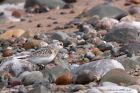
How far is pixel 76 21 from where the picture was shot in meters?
8.12

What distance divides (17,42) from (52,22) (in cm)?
172

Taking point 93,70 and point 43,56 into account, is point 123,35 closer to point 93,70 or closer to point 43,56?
point 43,56

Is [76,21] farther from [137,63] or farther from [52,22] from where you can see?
[137,63]

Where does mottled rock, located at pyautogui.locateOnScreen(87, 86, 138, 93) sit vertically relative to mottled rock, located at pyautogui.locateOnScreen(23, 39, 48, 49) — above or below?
above

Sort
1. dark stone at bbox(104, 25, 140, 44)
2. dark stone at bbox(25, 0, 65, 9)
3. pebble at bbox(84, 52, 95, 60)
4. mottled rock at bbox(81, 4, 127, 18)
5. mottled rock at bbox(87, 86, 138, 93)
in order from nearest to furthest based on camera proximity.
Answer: mottled rock at bbox(87, 86, 138, 93) < pebble at bbox(84, 52, 95, 60) < dark stone at bbox(104, 25, 140, 44) < mottled rock at bbox(81, 4, 127, 18) < dark stone at bbox(25, 0, 65, 9)

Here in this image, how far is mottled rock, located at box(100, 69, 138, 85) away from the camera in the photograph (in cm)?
451

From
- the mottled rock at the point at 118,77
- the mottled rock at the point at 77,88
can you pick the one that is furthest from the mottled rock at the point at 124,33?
the mottled rock at the point at 77,88

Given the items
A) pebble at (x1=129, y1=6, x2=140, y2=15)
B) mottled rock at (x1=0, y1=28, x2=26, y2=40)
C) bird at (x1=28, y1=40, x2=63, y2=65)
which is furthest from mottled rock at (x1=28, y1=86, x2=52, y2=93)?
pebble at (x1=129, y1=6, x2=140, y2=15)

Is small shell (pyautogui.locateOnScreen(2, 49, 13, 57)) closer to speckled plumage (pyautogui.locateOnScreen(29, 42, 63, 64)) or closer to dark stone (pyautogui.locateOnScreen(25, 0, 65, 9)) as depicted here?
speckled plumage (pyautogui.locateOnScreen(29, 42, 63, 64))

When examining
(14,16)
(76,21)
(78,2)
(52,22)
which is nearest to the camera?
(76,21)

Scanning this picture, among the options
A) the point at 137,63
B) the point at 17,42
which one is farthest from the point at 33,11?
the point at 137,63

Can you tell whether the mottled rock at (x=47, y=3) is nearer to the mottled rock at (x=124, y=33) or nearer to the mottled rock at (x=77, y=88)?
the mottled rock at (x=124, y=33)

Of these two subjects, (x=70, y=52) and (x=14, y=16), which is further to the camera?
(x=14, y=16)

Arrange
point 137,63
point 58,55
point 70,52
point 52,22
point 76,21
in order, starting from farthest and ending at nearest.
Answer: point 52,22, point 76,21, point 70,52, point 58,55, point 137,63
